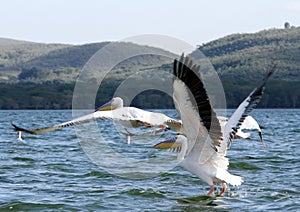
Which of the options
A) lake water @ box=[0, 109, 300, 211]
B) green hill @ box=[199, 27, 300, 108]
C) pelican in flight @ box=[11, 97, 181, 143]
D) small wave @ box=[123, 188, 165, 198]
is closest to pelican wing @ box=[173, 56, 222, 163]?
lake water @ box=[0, 109, 300, 211]

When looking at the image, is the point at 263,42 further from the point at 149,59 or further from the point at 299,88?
the point at 299,88

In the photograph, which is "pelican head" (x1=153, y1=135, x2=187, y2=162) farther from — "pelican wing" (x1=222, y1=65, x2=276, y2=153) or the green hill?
the green hill

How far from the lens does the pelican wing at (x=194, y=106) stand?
9516 mm

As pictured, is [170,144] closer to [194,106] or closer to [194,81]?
[194,106]

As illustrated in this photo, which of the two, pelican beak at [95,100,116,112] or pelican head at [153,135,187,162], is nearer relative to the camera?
pelican head at [153,135,187,162]

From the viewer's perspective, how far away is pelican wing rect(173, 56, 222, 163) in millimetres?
9516

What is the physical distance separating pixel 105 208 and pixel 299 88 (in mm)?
111764

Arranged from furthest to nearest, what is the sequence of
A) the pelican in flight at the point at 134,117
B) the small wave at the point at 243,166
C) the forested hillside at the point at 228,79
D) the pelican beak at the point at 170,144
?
1. the forested hillside at the point at 228,79
2. the small wave at the point at 243,166
3. the pelican in flight at the point at 134,117
4. the pelican beak at the point at 170,144

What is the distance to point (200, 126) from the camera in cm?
1073

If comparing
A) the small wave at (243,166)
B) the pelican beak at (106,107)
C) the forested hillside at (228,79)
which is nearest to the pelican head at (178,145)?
the pelican beak at (106,107)

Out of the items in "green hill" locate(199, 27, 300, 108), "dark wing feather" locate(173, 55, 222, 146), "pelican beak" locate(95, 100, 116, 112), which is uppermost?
"green hill" locate(199, 27, 300, 108)

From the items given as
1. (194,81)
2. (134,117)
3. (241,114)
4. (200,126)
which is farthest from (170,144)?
(194,81)

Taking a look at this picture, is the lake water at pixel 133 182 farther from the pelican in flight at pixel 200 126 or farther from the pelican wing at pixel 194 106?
the pelican wing at pixel 194 106

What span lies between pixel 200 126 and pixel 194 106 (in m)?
0.85
